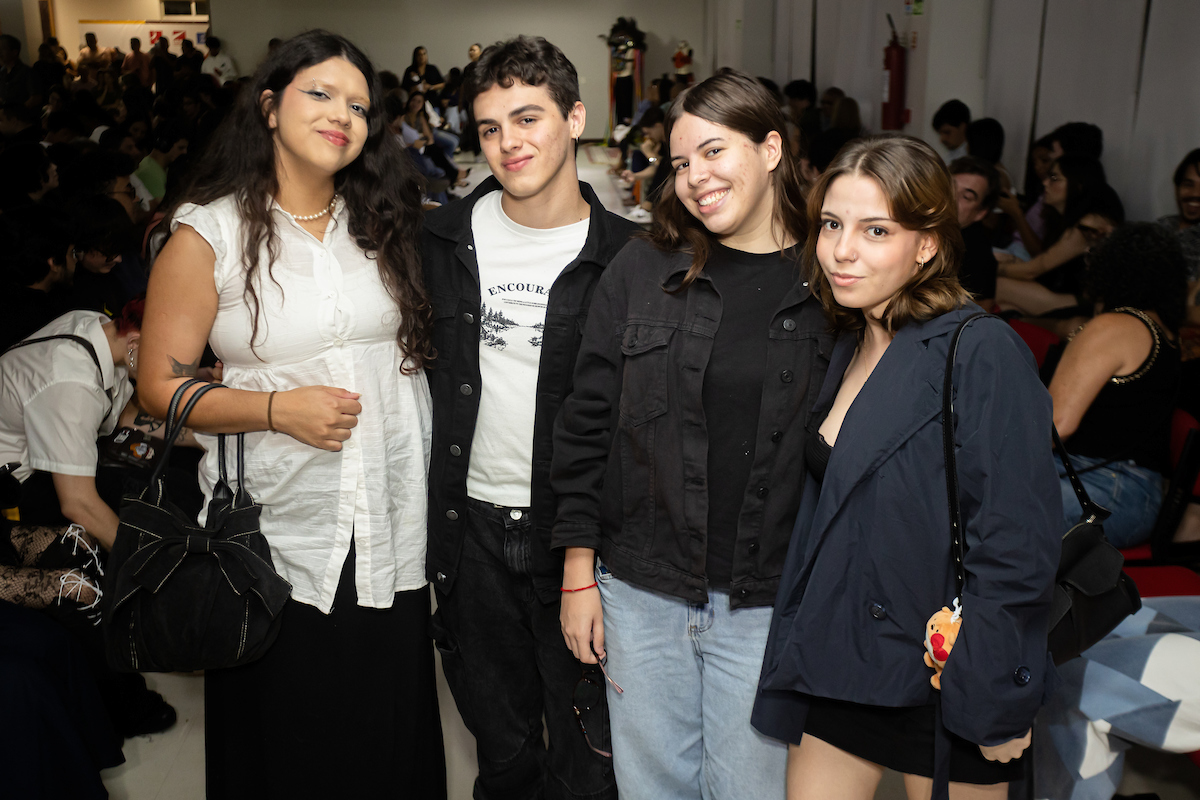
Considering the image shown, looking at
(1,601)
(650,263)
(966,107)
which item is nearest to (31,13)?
(966,107)

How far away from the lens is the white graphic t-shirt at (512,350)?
1.83 metres

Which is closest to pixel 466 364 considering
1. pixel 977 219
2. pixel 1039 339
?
pixel 1039 339

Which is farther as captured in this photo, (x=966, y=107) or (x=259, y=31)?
(x=259, y=31)

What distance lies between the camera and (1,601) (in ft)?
7.61

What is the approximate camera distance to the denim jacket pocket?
1.58m

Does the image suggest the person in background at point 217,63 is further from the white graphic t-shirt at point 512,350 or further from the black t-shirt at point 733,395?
the black t-shirt at point 733,395

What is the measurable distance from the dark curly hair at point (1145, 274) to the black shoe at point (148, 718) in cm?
309

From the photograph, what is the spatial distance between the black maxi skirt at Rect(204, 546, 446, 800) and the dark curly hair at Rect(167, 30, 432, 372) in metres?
0.54

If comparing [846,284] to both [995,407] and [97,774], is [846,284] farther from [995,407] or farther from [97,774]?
[97,774]

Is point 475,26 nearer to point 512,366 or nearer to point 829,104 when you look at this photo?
point 829,104

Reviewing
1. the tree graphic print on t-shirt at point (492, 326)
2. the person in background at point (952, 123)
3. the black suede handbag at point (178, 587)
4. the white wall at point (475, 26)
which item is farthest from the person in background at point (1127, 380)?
the white wall at point (475, 26)

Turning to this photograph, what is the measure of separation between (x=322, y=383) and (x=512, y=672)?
75 centimetres

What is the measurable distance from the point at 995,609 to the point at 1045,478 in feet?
0.65

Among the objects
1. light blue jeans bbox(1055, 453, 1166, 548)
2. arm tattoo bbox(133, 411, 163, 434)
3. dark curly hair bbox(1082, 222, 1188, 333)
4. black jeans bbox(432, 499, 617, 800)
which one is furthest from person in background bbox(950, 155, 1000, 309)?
arm tattoo bbox(133, 411, 163, 434)
